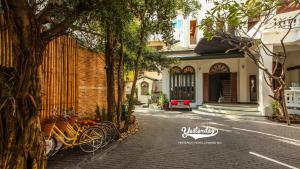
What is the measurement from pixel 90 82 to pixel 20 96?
597 cm

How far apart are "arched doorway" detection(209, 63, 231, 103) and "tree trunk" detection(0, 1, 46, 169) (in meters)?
16.1

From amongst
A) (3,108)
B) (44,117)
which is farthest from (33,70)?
(44,117)

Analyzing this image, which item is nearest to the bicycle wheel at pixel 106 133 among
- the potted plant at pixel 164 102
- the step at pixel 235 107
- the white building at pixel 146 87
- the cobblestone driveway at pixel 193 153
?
the cobblestone driveway at pixel 193 153

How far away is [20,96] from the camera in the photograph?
10.2 feet

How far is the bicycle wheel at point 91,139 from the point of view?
600 centimetres

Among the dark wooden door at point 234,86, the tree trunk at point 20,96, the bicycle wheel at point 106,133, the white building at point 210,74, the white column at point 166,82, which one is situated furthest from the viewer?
the white column at point 166,82

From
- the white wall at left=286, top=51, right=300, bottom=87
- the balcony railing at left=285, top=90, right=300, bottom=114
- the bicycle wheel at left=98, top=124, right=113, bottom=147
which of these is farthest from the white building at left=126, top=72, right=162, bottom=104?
the bicycle wheel at left=98, top=124, right=113, bottom=147

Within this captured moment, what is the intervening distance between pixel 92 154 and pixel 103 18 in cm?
318

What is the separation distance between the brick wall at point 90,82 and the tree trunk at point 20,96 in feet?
16.1

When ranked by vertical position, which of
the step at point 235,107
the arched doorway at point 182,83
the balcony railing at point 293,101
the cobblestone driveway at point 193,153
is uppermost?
the arched doorway at point 182,83

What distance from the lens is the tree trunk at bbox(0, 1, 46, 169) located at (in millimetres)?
3090

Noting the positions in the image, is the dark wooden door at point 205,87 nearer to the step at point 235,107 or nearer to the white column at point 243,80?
the step at point 235,107

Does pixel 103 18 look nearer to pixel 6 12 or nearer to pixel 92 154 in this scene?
pixel 6 12

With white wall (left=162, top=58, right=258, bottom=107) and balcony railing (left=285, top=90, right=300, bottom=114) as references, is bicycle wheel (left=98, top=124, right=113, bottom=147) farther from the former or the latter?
white wall (left=162, top=58, right=258, bottom=107)
